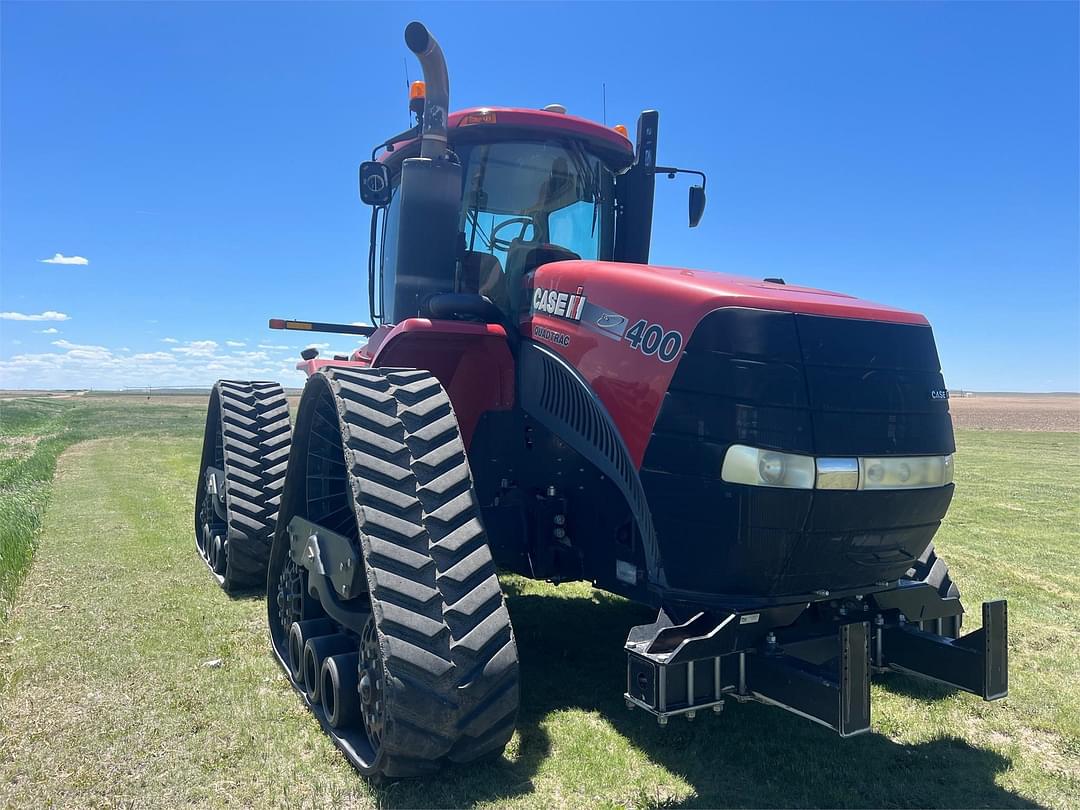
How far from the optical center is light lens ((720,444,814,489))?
3086 mm

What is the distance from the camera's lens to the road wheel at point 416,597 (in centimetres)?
309

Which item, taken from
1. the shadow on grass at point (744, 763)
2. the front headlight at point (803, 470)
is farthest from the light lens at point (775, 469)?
the shadow on grass at point (744, 763)

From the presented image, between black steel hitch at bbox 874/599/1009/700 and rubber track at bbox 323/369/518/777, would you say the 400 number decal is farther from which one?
black steel hitch at bbox 874/599/1009/700

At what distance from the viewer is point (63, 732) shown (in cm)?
389

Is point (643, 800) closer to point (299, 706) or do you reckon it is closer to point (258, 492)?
point (299, 706)

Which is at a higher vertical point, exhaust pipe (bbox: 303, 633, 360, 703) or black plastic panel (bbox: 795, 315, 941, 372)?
black plastic panel (bbox: 795, 315, 941, 372)

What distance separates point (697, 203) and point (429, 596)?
11.3 feet

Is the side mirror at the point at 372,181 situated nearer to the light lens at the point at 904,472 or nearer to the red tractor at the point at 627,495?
the red tractor at the point at 627,495

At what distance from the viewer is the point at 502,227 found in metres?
4.83

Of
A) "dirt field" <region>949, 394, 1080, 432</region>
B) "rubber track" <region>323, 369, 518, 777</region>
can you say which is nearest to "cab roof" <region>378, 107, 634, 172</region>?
"rubber track" <region>323, 369, 518, 777</region>

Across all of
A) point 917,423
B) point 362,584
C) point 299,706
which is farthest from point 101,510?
point 917,423

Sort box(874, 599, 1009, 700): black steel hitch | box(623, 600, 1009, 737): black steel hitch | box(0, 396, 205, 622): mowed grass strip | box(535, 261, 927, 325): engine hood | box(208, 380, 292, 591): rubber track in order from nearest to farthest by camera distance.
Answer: box(623, 600, 1009, 737): black steel hitch → box(535, 261, 927, 325): engine hood → box(874, 599, 1009, 700): black steel hitch → box(208, 380, 292, 591): rubber track → box(0, 396, 205, 622): mowed grass strip

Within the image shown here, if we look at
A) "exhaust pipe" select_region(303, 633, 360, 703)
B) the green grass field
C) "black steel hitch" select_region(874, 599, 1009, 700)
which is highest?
"black steel hitch" select_region(874, 599, 1009, 700)

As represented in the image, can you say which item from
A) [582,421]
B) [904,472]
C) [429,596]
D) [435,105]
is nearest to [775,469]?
[904,472]
